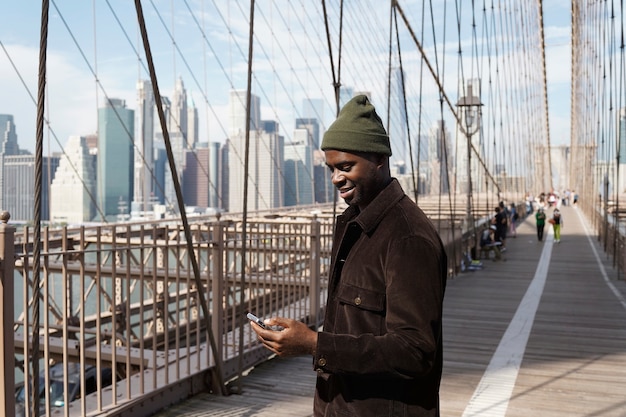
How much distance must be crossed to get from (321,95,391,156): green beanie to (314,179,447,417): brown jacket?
102mm

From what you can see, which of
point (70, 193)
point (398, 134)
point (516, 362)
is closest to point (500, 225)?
point (70, 193)

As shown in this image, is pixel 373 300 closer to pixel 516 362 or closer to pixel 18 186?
pixel 516 362

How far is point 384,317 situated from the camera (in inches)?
53.2

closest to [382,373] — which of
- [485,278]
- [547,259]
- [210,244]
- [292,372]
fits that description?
[210,244]

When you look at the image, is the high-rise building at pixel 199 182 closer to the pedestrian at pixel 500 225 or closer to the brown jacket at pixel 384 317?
the pedestrian at pixel 500 225

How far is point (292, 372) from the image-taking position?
4.56 metres

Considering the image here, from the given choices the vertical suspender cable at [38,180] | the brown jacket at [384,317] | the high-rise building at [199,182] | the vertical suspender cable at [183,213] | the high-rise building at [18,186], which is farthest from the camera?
the high-rise building at [199,182]

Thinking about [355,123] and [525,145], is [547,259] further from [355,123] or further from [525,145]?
[525,145]

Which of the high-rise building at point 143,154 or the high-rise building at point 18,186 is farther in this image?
the high-rise building at point 143,154

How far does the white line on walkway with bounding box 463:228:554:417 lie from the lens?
3844 millimetres

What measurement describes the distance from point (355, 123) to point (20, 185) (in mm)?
11923

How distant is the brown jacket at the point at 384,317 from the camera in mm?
1277

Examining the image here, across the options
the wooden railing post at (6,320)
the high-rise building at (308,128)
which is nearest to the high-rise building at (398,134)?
the high-rise building at (308,128)

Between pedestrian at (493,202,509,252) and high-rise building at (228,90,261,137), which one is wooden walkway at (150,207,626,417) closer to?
pedestrian at (493,202,509,252)
